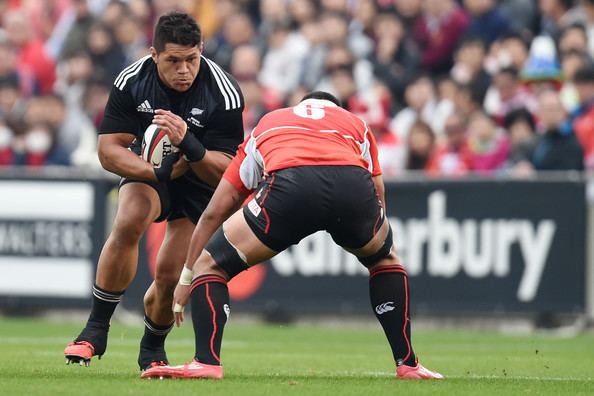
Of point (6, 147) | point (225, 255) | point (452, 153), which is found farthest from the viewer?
point (6, 147)

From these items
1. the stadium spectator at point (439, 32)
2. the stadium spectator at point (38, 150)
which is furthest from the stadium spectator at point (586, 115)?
the stadium spectator at point (38, 150)

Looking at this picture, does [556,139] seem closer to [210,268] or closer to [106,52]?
[210,268]

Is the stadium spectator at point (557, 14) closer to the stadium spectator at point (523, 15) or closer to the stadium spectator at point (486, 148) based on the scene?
the stadium spectator at point (523, 15)

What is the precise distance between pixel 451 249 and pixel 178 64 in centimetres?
683

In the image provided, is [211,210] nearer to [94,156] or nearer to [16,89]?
[94,156]

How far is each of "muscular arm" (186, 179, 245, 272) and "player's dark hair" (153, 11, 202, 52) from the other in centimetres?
103

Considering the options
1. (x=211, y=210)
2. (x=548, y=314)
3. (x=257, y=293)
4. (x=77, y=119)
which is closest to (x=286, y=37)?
(x=77, y=119)

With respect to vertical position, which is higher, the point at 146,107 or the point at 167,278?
the point at 146,107

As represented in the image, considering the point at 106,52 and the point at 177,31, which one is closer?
the point at 177,31

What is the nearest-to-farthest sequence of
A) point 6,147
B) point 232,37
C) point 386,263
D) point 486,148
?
point 386,263 → point 486,148 → point 6,147 → point 232,37

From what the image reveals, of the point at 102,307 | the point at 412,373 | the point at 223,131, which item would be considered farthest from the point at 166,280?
the point at 412,373

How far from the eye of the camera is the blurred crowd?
52.1 feet

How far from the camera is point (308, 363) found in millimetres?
10656

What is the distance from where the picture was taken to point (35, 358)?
34.6ft
